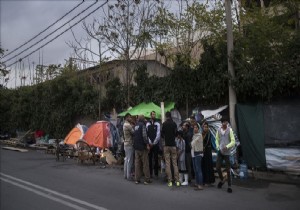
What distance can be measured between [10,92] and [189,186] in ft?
91.6

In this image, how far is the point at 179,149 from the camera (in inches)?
432

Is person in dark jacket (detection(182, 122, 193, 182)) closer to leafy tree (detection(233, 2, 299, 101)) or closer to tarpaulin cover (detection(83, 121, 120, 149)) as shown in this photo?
leafy tree (detection(233, 2, 299, 101))

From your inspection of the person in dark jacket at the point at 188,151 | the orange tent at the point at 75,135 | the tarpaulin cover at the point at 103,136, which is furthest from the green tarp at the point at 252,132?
the orange tent at the point at 75,135

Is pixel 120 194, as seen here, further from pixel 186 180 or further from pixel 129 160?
pixel 129 160

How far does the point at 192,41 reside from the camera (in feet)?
60.2

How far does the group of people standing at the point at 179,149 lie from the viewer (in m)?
10.2

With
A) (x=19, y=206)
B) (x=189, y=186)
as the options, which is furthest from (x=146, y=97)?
(x=19, y=206)

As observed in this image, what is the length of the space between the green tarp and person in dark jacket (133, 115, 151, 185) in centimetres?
366

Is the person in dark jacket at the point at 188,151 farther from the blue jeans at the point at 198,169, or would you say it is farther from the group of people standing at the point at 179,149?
the blue jeans at the point at 198,169

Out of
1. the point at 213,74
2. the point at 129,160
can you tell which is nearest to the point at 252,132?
the point at 213,74

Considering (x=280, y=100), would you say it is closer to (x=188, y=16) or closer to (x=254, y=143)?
(x=254, y=143)

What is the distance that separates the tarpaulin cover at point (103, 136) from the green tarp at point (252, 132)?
698 cm

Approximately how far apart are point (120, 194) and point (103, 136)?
824cm

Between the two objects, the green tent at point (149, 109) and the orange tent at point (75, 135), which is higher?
the green tent at point (149, 109)
